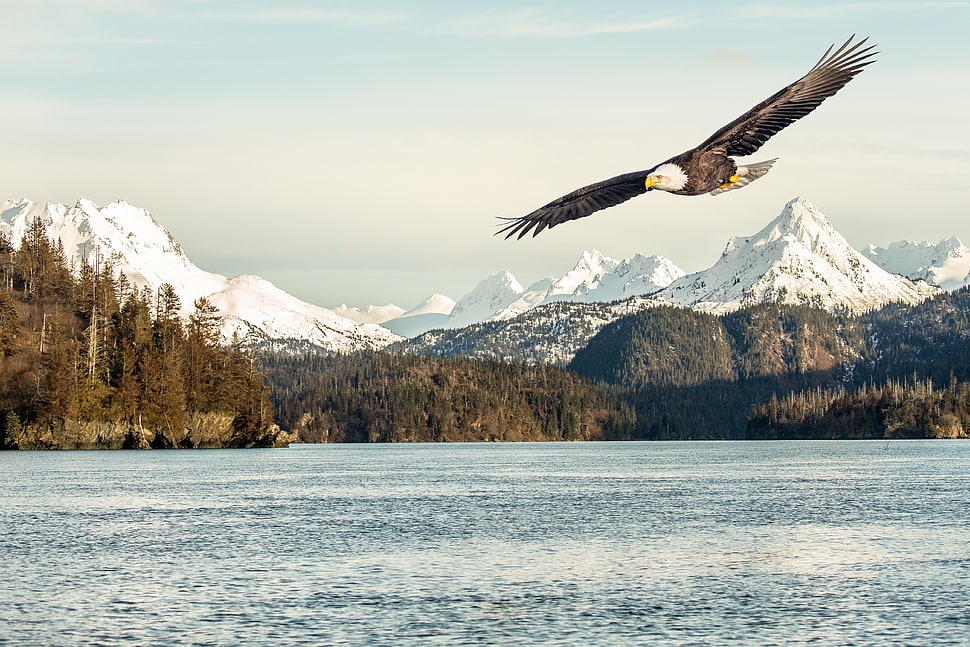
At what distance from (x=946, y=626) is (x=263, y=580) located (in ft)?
73.1

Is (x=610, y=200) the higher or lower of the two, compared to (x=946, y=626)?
higher

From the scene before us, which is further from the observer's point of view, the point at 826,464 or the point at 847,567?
the point at 826,464

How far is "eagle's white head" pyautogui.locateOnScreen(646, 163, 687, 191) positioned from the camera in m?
24.6

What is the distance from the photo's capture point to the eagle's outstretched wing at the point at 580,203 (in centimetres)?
2683

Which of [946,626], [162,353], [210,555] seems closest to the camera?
[946,626]

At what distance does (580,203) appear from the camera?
27.4 m

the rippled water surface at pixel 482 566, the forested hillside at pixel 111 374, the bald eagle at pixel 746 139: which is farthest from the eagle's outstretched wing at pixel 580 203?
the forested hillside at pixel 111 374

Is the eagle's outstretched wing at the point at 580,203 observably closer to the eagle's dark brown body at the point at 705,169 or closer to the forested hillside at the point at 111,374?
the eagle's dark brown body at the point at 705,169

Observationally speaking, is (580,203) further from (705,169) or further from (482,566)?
(482,566)

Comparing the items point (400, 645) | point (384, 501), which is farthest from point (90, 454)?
point (400, 645)

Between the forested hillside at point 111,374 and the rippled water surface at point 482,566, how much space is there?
68615 millimetres

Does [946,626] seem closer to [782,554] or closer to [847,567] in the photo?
[847,567]

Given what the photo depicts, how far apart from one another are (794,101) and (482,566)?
84.1ft

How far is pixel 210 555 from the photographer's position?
48.0m
